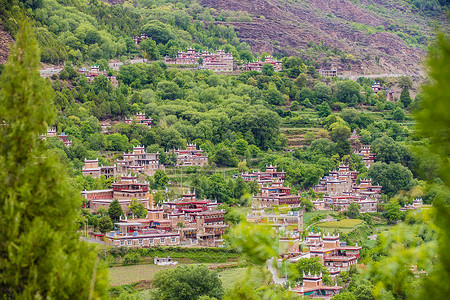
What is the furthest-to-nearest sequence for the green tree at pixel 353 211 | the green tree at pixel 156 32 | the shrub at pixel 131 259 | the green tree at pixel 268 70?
the green tree at pixel 156 32 < the green tree at pixel 268 70 < the green tree at pixel 353 211 < the shrub at pixel 131 259

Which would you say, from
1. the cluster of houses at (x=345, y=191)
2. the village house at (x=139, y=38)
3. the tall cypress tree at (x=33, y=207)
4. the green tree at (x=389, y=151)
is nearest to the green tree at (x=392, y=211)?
the cluster of houses at (x=345, y=191)

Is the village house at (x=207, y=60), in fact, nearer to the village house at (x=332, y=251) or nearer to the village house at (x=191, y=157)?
the village house at (x=191, y=157)

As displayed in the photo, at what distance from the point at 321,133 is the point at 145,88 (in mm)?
14459

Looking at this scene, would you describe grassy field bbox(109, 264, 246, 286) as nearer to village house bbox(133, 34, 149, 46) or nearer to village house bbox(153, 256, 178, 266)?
village house bbox(153, 256, 178, 266)

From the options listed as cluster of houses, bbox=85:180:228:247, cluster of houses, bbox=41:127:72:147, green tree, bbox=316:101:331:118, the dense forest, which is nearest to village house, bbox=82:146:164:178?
the dense forest

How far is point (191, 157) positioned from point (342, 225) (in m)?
11.7

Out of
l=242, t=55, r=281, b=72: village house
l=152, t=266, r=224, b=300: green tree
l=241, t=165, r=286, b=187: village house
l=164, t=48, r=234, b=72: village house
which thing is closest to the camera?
l=152, t=266, r=224, b=300: green tree

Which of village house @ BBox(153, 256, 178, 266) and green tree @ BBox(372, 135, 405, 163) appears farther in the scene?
green tree @ BBox(372, 135, 405, 163)

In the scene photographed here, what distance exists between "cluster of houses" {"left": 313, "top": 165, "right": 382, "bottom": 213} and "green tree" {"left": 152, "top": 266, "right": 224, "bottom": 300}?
1680 centimetres

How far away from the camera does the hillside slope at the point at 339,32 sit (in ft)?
274

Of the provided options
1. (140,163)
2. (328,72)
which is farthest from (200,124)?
(328,72)

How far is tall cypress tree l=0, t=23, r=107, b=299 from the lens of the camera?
4.93 m

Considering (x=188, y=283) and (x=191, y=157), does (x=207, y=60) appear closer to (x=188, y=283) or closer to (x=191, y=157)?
(x=191, y=157)

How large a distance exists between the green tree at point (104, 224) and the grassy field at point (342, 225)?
10.6 m
